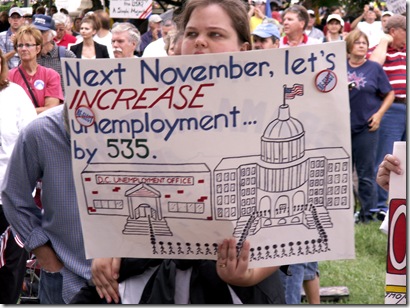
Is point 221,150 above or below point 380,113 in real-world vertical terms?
above

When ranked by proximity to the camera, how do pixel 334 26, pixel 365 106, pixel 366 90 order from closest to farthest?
pixel 366 90, pixel 365 106, pixel 334 26

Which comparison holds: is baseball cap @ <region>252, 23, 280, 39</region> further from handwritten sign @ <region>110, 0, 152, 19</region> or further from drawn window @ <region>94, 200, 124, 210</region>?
handwritten sign @ <region>110, 0, 152, 19</region>

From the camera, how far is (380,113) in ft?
33.7

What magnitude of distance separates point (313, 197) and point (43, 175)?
1.21m

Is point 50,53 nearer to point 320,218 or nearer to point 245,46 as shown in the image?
point 245,46

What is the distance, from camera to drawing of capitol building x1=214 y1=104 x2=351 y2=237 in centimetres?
291

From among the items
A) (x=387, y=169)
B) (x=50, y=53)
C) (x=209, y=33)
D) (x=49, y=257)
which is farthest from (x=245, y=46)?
(x=50, y=53)

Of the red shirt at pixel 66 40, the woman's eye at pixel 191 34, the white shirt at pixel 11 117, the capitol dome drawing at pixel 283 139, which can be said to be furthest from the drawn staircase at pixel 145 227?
the red shirt at pixel 66 40

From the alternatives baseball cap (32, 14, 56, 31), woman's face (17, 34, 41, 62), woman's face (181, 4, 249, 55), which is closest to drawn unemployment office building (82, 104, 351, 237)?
woman's face (181, 4, 249, 55)

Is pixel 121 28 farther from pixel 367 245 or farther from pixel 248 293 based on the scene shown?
pixel 248 293

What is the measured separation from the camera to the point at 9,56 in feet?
35.4

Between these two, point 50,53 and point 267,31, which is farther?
point 50,53

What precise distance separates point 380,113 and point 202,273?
7.42 meters

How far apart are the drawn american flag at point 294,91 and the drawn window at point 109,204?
1.97 feet
